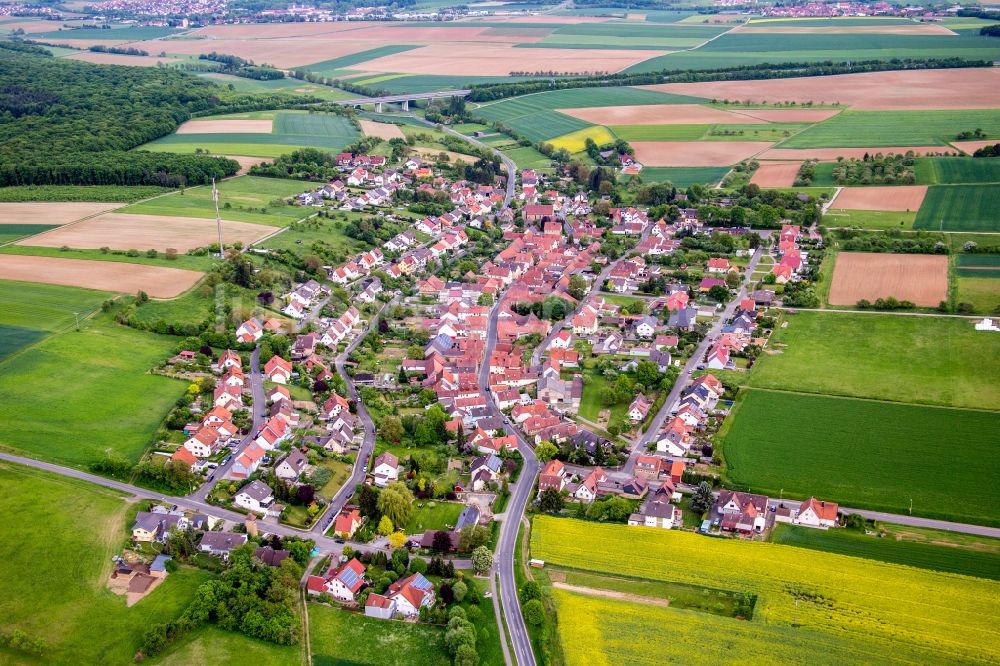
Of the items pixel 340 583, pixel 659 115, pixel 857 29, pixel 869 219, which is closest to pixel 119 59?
pixel 659 115

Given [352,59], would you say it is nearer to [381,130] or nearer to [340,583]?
[381,130]

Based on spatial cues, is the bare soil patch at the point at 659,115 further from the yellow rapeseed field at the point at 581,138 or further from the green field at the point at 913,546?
the green field at the point at 913,546

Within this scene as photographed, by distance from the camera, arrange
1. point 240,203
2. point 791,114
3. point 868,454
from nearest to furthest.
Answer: point 868,454
point 240,203
point 791,114

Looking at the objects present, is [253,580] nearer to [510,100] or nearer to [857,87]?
[510,100]

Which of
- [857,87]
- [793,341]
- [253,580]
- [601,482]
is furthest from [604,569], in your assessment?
[857,87]

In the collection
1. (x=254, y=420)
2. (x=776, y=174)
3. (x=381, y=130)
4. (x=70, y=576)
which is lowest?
(x=70, y=576)

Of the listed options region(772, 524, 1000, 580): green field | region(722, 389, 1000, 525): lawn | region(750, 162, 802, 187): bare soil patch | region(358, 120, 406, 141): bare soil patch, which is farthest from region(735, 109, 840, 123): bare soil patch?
region(772, 524, 1000, 580): green field

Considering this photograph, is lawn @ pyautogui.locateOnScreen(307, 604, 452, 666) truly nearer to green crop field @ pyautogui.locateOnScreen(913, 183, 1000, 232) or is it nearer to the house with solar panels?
the house with solar panels
